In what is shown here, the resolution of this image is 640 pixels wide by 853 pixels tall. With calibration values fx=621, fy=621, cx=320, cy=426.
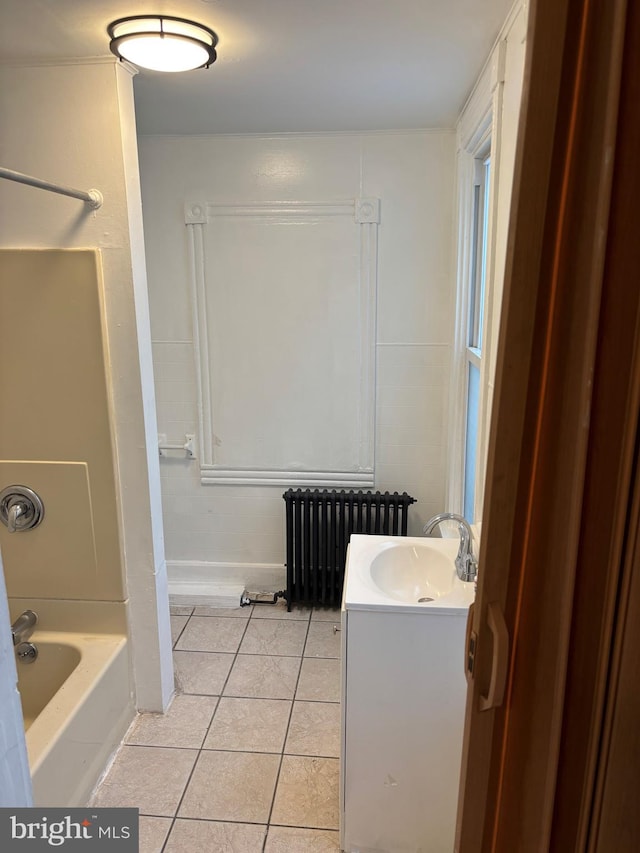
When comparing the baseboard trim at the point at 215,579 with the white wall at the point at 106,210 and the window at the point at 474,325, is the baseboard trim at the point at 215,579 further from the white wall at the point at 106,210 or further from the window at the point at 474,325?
the window at the point at 474,325

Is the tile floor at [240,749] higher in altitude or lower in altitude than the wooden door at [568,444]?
lower

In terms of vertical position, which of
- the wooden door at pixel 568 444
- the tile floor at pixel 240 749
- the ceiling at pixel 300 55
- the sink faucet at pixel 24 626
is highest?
the ceiling at pixel 300 55

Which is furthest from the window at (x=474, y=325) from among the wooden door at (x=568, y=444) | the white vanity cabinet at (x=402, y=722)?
the wooden door at (x=568, y=444)

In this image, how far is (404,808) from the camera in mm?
1823

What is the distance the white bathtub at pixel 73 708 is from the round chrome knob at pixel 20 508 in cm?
42

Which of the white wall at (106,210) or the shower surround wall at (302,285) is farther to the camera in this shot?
the shower surround wall at (302,285)

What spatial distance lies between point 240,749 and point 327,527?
117cm

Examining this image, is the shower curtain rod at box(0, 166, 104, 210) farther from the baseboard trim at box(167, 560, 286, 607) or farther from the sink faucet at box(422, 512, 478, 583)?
the baseboard trim at box(167, 560, 286, 607)

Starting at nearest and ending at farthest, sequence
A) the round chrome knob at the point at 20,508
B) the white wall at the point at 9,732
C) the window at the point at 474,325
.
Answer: the white wall at the point at 9,732
the round chrome knob at the point at 20,508
the window at the point at 474,325

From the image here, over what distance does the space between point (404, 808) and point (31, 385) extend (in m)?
1.85

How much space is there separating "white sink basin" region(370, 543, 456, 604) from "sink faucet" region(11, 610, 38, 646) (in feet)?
4.38

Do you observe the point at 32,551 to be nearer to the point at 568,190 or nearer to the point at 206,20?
the point at 206,20

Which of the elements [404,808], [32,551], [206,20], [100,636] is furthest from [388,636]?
[206,20]

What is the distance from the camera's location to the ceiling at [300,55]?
1.66 meters
